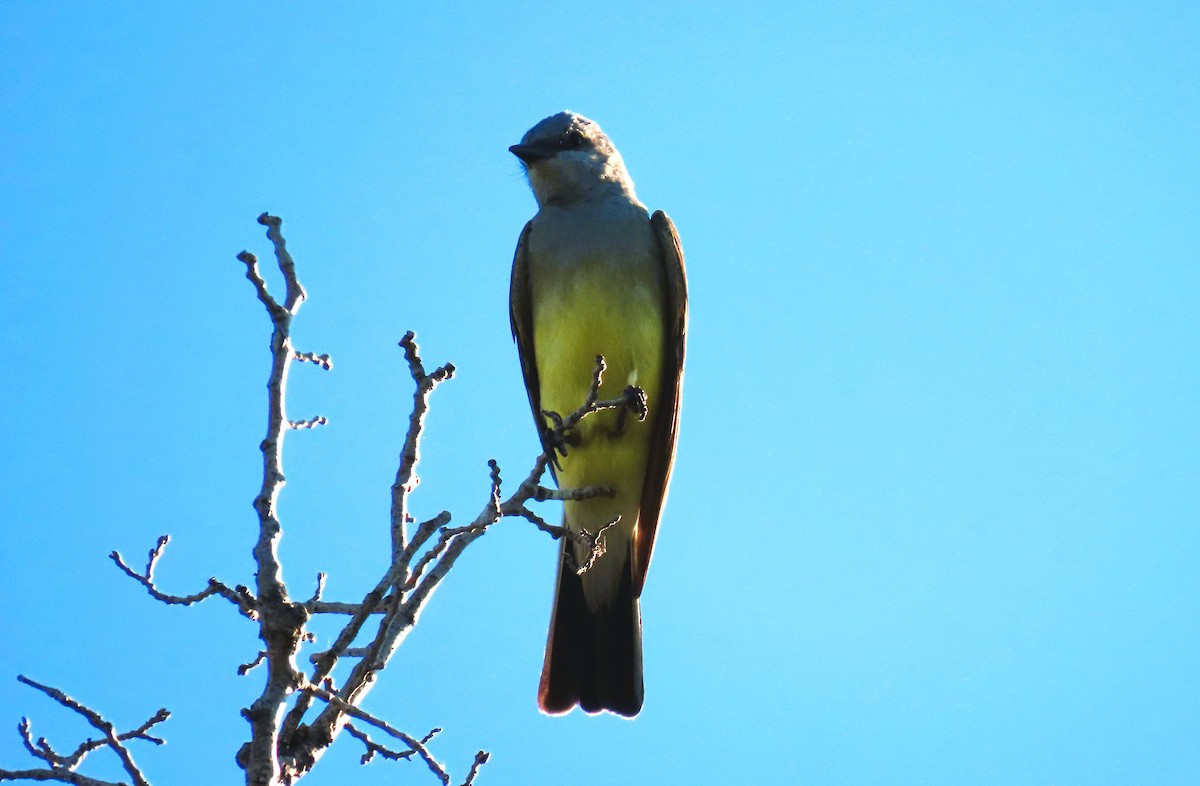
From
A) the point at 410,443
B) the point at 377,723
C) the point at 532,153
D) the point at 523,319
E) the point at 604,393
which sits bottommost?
the point at 377,723

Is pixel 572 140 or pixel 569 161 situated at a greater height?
pixel 572 140

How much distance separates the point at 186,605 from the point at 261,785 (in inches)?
30.8

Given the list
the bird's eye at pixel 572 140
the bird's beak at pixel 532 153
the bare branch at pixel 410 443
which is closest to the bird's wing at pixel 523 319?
the bird's beak at pixel 532 153

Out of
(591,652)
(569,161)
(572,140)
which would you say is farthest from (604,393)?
(572,140)

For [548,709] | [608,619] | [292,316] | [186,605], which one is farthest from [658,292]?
[186,605]

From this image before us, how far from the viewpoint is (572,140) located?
8055mm

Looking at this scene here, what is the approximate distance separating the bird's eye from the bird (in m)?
0.76

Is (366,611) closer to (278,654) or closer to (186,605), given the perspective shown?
(278,654)

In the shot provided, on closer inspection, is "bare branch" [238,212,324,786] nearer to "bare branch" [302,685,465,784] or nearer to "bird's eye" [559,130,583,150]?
"bare branch" [302,685,465,784]

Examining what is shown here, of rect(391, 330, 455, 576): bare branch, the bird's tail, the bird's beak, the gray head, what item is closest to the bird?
the bird's tail

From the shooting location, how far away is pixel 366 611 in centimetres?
365

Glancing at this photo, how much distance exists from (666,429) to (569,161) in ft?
6.60

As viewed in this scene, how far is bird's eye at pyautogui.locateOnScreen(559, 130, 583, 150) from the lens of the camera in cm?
802

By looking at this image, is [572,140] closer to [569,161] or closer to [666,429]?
[569,161]
